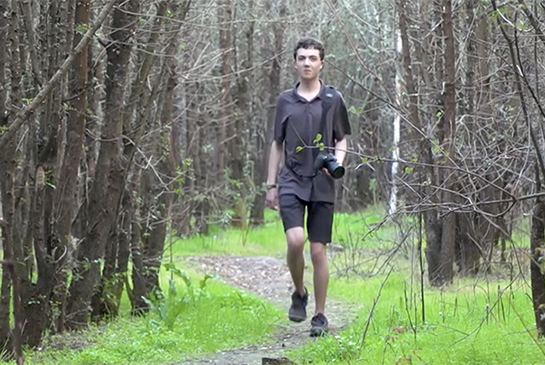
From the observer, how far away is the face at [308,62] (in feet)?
27.3

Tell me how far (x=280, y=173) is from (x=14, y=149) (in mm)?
2375

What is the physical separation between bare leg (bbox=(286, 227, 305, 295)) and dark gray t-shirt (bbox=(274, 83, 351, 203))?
305 mm

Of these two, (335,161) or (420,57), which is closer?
(335,161)

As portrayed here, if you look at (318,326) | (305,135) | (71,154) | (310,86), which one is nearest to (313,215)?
(305,135)

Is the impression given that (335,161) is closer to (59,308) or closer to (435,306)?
(435,306)

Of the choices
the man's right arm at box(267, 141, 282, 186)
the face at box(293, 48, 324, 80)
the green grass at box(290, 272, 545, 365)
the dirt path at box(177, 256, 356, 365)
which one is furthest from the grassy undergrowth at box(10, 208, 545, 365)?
the face at box(293, 48, 324, 80)

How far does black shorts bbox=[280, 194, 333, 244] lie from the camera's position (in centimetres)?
808

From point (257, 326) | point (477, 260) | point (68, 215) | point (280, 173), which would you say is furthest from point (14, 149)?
point (477, 260)

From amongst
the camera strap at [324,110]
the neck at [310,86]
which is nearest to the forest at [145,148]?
the camera strap at [324,110]

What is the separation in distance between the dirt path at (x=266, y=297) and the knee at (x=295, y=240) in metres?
0.76

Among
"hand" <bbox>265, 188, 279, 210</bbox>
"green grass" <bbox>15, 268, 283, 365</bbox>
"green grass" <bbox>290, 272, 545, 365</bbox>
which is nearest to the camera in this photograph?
"green grass" <bbox>290, 272, 545, 365</bbox>

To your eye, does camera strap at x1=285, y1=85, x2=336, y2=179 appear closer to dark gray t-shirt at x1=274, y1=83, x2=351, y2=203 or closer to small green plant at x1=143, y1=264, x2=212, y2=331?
dark gray t-shirt at x1=274, y1=83, x2=351, y2=203

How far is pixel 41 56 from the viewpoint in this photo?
750 centimetres

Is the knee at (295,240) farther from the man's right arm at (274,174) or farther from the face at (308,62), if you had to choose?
the face at (308,62)
